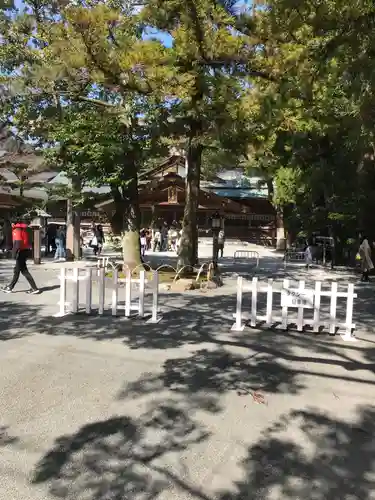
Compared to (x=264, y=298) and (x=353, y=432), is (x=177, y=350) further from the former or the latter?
(x=264, y=298)

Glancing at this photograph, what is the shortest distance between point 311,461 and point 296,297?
14.1 feet

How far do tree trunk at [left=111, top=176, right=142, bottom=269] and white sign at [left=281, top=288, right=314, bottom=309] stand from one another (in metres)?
7.26

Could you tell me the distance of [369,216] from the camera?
1689 cm

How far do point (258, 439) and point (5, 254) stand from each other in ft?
58.6

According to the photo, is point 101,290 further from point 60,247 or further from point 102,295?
point 60,247

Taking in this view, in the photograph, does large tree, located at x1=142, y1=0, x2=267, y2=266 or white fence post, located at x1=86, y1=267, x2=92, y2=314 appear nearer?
large tree, located at x1=142, y1=0, x2=267, y2=266

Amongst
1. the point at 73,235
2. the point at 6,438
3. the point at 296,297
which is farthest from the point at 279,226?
the point at 6,438

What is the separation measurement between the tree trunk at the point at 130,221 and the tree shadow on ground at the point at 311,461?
407 inches

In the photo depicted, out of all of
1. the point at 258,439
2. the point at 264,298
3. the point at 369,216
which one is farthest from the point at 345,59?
the point at 369,216

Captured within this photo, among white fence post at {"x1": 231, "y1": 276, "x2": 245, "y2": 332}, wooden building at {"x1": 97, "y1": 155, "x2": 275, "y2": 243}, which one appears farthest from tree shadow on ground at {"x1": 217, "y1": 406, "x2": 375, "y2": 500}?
wooden building at {"x1": 97, "y1": 155, "x2": 275, "y2": 243}

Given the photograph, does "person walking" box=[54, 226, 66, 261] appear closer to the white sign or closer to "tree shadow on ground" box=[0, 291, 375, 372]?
"tree shadow on ground" box=[0, 291, 375, 372]

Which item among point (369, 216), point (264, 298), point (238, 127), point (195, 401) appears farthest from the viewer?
point (369, 216)

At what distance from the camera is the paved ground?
10.3 ft

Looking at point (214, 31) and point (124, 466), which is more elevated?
point (214, 31)
